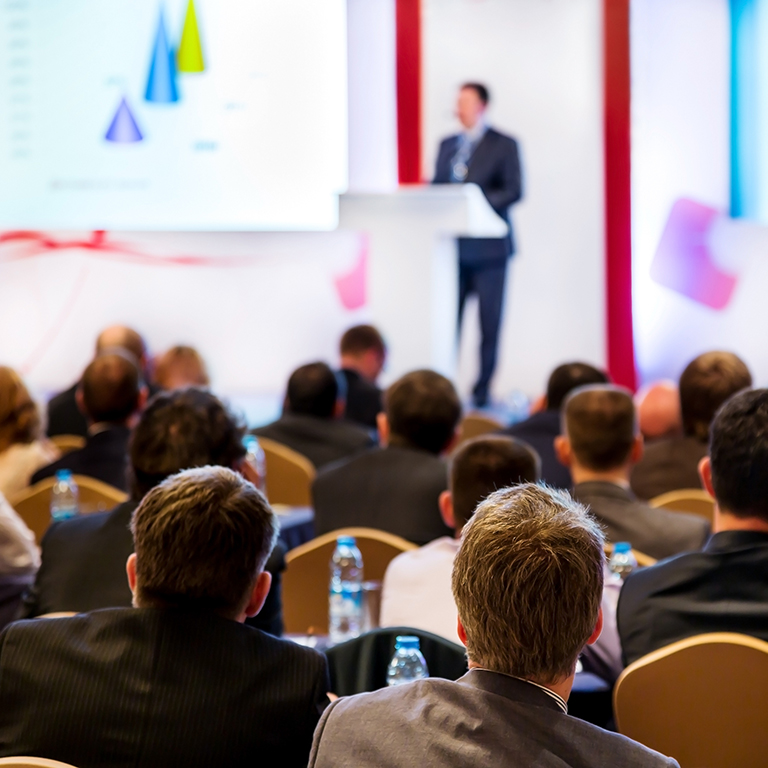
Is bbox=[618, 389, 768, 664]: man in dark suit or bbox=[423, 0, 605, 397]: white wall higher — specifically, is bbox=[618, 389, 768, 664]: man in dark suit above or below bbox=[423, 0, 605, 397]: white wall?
below

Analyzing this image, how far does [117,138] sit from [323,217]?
1.49 m

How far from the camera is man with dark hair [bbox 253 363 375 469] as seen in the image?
15.8ft

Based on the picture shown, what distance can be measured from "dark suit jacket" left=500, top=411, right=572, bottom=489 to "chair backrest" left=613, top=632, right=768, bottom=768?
7.14 ft

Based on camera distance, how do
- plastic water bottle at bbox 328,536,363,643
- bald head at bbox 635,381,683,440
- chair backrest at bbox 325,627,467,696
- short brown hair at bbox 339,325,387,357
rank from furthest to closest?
short brown hair at bbox 339,325,387,357 < bald head at bbox 635,381,683,440 < plastic water bottle at bbox 328,536,363,643 < chair backrest at bbox 325,627,467,696

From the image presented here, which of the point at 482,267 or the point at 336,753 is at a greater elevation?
the point at 482,267

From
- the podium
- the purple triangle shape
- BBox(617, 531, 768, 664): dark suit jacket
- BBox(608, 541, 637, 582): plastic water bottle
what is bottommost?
BBox(608, 541, 637, 582): plastic water bottle

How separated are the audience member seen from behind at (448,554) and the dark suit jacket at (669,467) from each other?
148 cm

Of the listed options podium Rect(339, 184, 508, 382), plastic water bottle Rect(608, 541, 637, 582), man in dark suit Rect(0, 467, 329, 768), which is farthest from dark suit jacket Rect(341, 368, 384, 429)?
man in dark suit Rect(0, 467, 329, 768)

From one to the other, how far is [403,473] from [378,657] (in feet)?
4.88

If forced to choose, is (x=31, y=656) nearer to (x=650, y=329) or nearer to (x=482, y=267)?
(x=482, y=267)

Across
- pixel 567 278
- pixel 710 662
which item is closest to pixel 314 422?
pixel 710 662

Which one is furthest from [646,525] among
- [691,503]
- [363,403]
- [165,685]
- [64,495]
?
[363,403]

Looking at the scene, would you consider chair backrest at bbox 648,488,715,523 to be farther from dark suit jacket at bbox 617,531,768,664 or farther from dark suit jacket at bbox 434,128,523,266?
dark suit jacket at bbox 434,128,523,266

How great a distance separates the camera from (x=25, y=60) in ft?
23.5
